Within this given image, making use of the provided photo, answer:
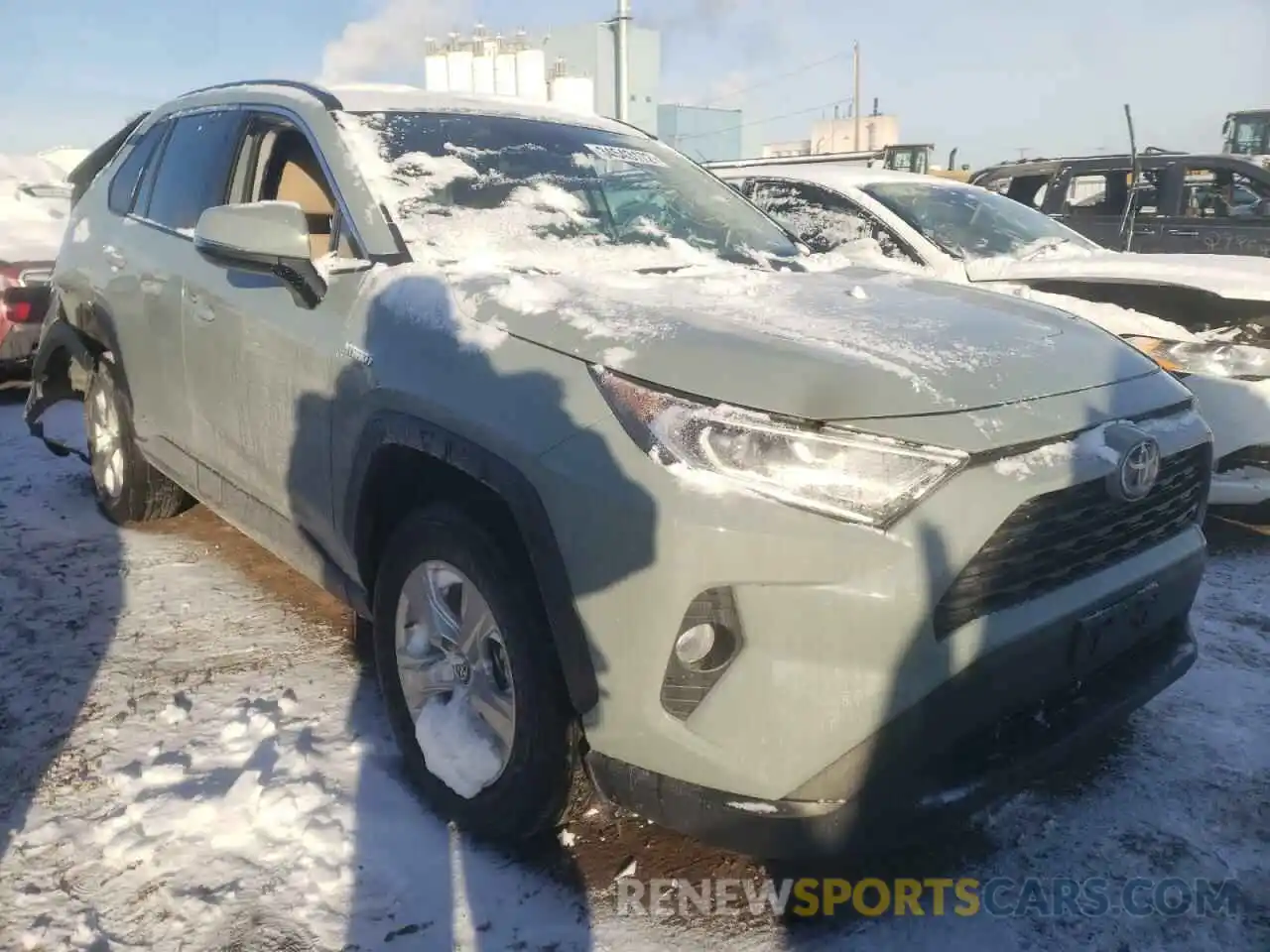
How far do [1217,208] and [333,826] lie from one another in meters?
9.07

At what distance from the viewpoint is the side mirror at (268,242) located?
274 cm

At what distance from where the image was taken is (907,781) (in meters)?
1.95

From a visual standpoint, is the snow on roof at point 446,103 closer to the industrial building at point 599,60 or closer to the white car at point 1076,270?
the white car at point 1076,270

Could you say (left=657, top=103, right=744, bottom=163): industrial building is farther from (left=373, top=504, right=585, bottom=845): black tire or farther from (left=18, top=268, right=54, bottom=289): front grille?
(left=373, top=504, right=585, bottom=845): black tire

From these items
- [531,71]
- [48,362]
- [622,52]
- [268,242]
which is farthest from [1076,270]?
[531,71]

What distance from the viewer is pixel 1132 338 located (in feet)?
15.8

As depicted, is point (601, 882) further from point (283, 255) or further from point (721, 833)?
point (283, 255)

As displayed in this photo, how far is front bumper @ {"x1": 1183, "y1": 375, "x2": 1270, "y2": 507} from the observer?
14.2 ft

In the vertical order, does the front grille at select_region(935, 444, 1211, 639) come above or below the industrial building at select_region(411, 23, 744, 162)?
below

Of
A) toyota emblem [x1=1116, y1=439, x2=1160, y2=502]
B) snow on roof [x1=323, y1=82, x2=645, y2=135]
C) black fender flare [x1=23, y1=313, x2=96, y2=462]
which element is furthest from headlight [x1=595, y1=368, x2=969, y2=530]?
black fender flare [x1=23, y1=313, x2=96, y2=462]

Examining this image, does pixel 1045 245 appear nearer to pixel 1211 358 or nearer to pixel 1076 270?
pixel 1076 270

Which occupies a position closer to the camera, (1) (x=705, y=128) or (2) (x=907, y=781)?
(2) (x=907, y=781)

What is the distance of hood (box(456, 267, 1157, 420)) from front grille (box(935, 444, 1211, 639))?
24cm

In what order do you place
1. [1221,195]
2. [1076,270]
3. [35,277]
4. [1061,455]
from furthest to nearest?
[1221,195]
[35,277]
[1076,270]
[1061,455]
